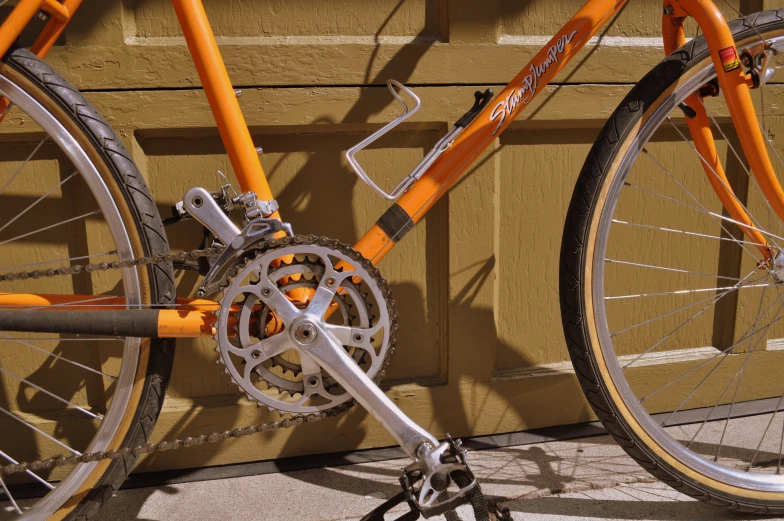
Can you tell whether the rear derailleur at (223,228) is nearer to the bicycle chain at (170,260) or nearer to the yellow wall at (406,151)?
the bicycle chain at (170,260)

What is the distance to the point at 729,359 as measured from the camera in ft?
6.81

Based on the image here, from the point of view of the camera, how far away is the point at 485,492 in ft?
5.54

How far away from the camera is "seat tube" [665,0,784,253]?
133 cm

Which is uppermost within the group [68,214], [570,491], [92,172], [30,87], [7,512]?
[30,87]

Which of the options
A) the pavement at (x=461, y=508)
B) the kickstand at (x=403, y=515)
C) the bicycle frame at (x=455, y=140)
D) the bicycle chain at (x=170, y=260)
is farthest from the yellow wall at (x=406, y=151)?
the kickstand at (x=403, y=515)

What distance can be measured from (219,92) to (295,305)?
459 mm

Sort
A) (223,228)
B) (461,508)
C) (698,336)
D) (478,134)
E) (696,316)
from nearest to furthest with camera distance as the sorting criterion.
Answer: (223,228)
(478,134)
(461,508)
(696,316)
(698,336)

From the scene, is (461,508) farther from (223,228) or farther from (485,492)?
(223,228)

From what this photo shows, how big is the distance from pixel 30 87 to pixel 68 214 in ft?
1.58

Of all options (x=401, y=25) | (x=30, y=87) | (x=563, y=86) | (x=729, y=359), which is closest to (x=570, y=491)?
(x=729, y=359)

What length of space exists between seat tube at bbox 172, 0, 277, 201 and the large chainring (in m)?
0.17

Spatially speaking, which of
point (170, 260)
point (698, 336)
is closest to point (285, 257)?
point (170, 260)

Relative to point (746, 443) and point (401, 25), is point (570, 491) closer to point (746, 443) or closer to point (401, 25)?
point (746, 443)

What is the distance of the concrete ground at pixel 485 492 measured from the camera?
162cm
